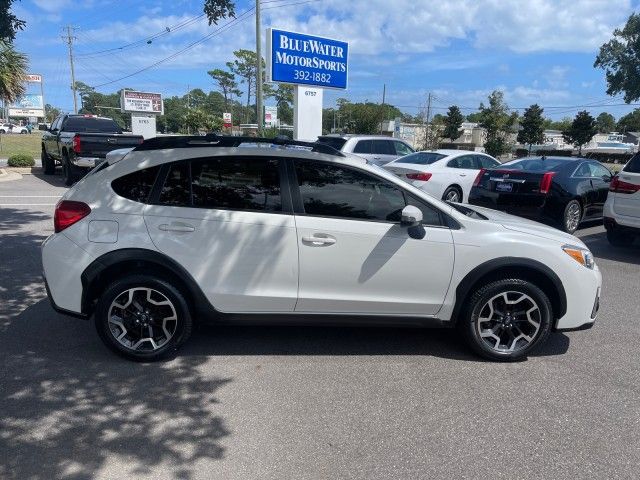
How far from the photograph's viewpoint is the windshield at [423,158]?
1205 cm

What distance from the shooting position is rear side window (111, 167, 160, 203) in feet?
13.0

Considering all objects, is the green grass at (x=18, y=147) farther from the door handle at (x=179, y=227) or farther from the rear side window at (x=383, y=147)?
the door handle at (x=179, y=227)

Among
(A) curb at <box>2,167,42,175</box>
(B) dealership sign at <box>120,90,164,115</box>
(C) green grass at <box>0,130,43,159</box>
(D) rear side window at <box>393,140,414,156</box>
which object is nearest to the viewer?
(D) rear side window at <box>393,140,414,156</box>

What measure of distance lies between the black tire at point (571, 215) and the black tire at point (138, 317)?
758 centimetres

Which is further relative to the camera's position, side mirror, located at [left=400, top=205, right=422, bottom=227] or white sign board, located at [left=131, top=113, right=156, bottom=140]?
white sign board, located at [left=131, top=113, right=156, bottom=140]

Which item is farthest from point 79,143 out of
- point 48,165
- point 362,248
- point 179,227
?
point 362,248

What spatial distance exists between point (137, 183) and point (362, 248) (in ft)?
5.98

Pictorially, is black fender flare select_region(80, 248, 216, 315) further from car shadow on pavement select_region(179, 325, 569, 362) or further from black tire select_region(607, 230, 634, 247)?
black tire select_region(607, 230, 634, 247)

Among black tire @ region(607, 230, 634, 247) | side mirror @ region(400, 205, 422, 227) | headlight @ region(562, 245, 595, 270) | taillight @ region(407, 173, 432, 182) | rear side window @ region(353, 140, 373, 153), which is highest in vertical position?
rear side window @ region(353, 140, 373, 153)

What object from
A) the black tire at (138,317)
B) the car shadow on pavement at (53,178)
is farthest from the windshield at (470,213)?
the car shadow on pavement at (53,178)

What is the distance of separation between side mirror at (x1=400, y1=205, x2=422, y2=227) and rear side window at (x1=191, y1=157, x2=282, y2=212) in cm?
95

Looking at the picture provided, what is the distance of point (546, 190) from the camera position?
8906mm

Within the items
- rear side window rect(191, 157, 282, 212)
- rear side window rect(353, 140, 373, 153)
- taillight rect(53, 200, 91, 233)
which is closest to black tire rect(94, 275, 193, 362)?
taillight rect(53, 200, 91, 233)

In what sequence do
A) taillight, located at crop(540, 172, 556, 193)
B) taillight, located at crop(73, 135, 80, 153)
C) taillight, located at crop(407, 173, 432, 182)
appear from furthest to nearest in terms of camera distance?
taillight, located at crop(73, 135, 80, 153), taillight, located at crop(407, 173, 432, 182), taillight, located at crop(540, 172, 556, 193)
